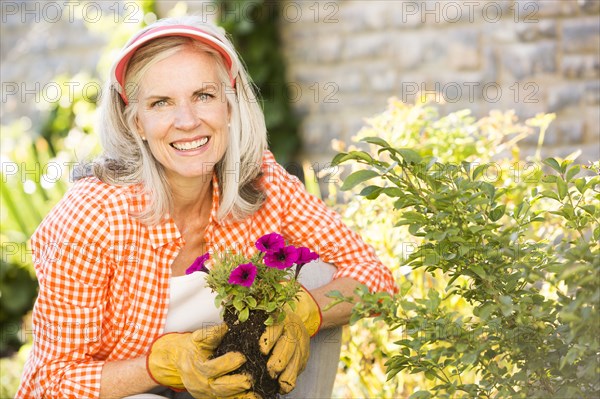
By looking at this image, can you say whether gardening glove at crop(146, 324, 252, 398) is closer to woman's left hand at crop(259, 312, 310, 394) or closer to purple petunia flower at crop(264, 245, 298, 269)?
woman's left hand at crop(259, 312, 310, 394)

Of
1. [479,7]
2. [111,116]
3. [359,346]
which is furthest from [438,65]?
[111,116]

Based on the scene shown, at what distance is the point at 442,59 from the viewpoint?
428 cm

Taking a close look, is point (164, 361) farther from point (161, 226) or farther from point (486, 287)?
point (486, 287)

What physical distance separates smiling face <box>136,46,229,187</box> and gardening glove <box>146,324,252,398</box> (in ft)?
1.48

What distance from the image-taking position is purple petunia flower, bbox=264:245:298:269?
1722mm

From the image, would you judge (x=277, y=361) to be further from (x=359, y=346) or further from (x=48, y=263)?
(x=359, y=346)

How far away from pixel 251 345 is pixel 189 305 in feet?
1.46

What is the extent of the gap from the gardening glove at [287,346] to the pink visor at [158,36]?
25.6 inches

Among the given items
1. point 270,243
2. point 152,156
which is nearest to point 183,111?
point 152,156

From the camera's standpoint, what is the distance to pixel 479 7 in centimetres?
406

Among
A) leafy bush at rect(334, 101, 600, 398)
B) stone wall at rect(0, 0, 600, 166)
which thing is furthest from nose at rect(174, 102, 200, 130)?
stone wall at rect(0, 0, 600, 166)

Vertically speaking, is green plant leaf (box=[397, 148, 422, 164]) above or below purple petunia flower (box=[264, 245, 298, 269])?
A: above

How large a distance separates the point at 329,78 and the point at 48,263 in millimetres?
2902

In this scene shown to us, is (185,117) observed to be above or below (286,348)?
above
